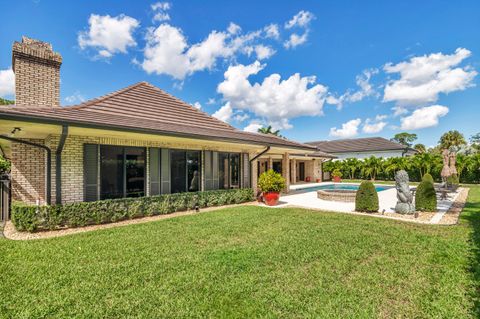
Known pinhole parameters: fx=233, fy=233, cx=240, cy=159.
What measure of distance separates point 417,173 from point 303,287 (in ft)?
111

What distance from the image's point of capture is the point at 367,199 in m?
11.1

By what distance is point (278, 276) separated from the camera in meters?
4.33

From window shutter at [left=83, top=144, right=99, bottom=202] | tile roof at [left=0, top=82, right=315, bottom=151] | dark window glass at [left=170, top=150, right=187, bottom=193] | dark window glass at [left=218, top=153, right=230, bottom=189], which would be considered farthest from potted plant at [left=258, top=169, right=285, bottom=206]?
window shutter at [left=83, top=144, right=99, bottom=202]

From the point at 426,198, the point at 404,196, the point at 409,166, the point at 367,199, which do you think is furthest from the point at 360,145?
the point at 367,199

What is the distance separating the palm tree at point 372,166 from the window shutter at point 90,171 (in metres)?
33.7

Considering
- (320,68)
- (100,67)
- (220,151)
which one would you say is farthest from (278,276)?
(320,68)

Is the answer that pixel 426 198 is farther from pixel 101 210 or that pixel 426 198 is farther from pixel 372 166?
pixel 372 166

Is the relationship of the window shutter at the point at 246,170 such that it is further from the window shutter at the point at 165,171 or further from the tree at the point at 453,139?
the tree at the point at 453,139

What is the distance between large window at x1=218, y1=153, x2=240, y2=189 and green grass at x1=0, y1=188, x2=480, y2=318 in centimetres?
627

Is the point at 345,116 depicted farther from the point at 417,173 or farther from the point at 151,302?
the point at 151,302

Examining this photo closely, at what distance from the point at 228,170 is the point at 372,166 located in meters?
26.9

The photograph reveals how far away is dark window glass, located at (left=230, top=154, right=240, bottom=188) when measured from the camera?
46.8ft

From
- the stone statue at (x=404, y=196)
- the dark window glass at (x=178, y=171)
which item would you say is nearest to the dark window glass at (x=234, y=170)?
the dark window glass at (x=178, y=171)

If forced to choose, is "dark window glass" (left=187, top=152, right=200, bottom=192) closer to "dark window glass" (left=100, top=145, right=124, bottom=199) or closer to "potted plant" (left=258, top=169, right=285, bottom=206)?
"dark window glass" (left=100, top=145, right=124, bottom=199)
